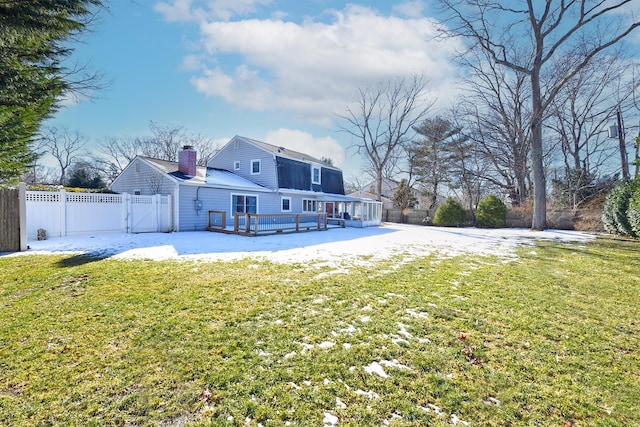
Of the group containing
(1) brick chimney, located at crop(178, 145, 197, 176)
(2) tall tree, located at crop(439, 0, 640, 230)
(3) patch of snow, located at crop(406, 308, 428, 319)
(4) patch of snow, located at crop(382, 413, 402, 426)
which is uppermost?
(2) tall tree, located at crop(439, 0, 640, 230)

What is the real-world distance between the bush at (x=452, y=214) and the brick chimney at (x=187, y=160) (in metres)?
18.2

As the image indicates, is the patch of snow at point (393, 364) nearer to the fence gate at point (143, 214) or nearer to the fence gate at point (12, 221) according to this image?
the fence gate at point (12, 221)

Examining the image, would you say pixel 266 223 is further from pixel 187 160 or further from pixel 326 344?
pixel 326 344

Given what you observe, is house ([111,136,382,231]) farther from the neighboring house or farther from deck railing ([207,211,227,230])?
Answer: the neighboring house

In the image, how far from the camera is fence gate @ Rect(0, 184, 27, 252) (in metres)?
7.47

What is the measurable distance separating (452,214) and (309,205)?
11.3 metres

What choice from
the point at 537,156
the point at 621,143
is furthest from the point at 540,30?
the point at 621,143

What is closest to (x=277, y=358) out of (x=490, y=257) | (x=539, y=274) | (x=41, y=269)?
(x=41, y=269)

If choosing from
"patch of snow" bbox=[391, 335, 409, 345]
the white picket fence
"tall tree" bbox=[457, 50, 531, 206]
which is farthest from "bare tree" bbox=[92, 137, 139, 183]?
"patch of snow" bbox=[391, 335, 409, 345]

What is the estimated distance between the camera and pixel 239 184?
15938 millimetres

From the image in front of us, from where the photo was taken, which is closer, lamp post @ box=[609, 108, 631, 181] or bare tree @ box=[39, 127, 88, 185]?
lamp post @ box=[609, 108, 631, 181]

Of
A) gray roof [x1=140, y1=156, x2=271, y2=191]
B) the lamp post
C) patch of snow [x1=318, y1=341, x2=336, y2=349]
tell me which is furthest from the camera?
the lamp post

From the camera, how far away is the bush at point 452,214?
22.2 m

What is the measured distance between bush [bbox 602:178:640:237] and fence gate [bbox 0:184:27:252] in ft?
72.0
